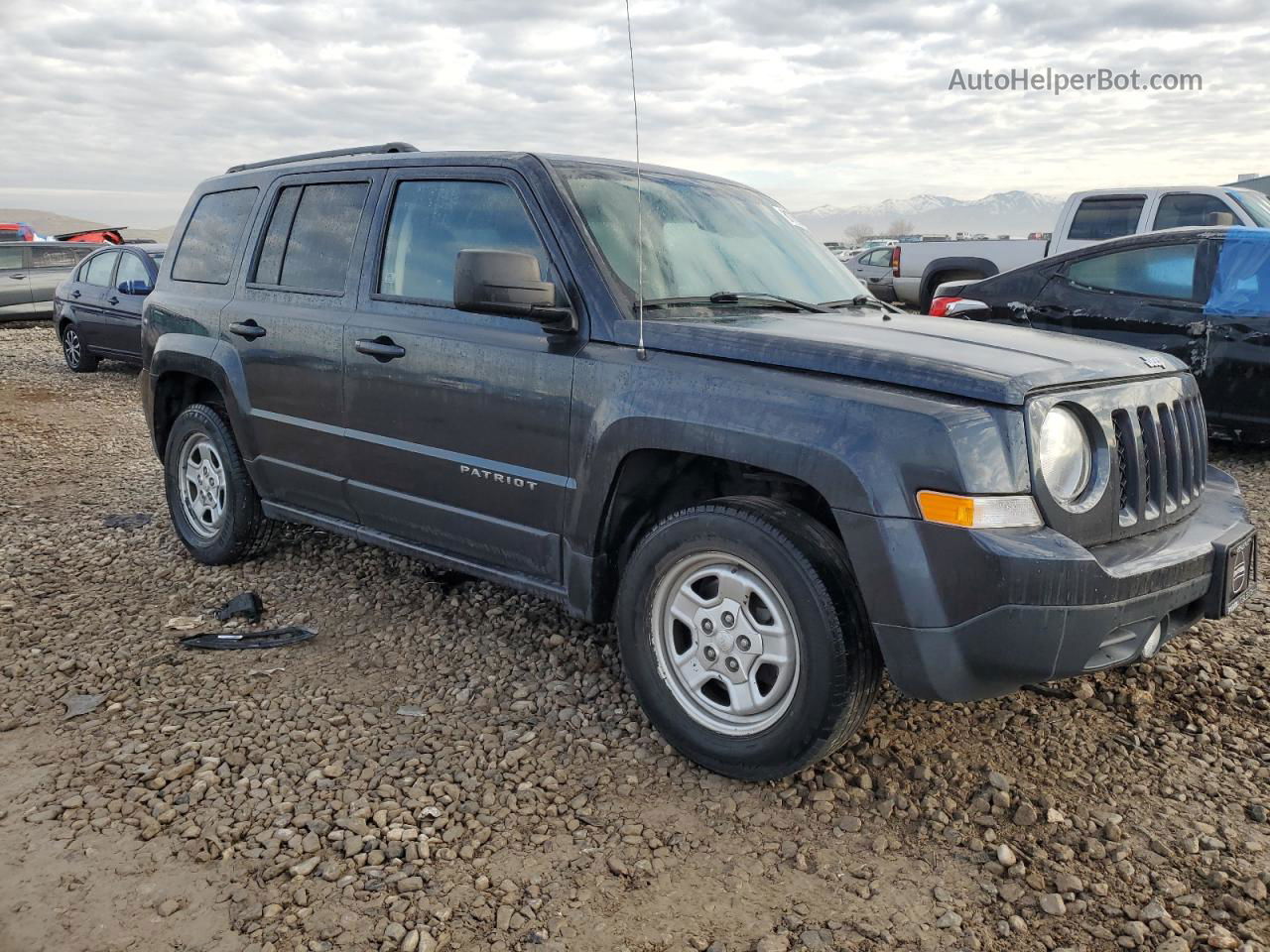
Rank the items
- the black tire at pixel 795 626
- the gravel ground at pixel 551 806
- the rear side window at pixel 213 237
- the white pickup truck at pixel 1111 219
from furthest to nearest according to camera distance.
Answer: the white pickup truck at pixel 1111 219, the rear side window at pixel 213 237, the black tire at pixel 795 626, the gravel ground at pixel 551 806

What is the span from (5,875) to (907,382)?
2734 millimetres

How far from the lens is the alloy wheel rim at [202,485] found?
5.26 meters

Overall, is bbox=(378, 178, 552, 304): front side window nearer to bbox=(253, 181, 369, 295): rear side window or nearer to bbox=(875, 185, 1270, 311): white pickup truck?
bbox=(253, 181, 369, 295): rear side window

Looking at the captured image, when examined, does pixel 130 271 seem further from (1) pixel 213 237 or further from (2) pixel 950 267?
(2) pixel 950 267

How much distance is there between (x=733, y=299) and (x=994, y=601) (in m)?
1.51

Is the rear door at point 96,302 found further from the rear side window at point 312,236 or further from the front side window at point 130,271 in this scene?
the rear side window at point 312,236

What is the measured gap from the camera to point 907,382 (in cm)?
283

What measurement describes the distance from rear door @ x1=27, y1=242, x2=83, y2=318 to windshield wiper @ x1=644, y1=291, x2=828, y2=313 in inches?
587

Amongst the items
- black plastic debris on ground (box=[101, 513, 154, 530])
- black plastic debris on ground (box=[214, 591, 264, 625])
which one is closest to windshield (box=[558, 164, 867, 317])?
black plastic debris on ground (box=[214, 591, 264, 625])

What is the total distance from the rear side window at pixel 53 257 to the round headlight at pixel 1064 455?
54.3 ft

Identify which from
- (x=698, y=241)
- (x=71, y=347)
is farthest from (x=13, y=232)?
(x=698, y=241)

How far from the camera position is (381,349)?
4.02m

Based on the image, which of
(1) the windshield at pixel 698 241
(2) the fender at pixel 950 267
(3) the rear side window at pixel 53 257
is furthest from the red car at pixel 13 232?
(1) the windshield at pixel 698 241

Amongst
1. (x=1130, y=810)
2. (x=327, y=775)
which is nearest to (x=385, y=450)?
(x=327, y=775)
